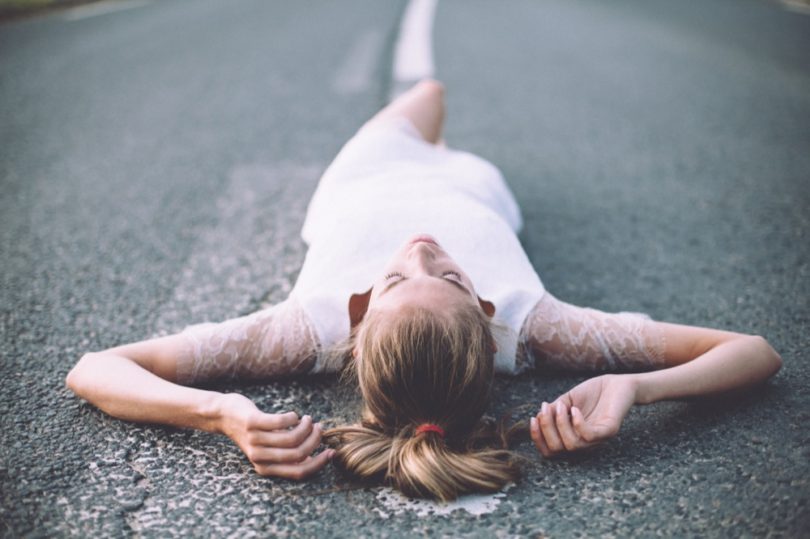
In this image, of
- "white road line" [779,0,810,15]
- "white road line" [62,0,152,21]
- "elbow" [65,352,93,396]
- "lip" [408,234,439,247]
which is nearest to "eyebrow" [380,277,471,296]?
"lip" [408,234,439,247]

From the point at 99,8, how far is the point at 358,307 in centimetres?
1005

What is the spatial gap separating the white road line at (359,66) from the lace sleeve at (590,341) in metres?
3.62

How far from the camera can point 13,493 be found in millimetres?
1737

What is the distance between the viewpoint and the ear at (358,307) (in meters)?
2.24

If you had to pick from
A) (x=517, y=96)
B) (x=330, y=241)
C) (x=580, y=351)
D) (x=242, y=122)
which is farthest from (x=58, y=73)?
(x=580, y=351)

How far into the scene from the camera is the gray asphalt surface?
1.71 meters

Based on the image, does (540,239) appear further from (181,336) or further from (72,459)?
(72,459)

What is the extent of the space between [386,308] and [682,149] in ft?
9.98

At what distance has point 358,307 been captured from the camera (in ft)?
7.39

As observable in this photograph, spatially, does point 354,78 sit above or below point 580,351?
above

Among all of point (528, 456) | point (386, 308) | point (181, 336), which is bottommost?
point (528, 456)

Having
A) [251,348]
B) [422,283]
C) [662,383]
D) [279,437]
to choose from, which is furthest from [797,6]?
[279,437]

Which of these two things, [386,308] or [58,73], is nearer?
[386,308]

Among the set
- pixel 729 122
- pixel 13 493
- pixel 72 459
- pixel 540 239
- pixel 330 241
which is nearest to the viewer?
pixel 13 493
